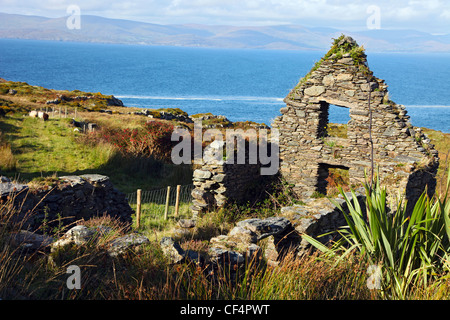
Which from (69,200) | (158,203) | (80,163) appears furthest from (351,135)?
(80,163)

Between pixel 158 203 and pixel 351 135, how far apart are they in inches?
251

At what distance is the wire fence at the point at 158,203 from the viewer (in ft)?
42.3

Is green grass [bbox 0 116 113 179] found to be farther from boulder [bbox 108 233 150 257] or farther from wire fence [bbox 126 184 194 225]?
boulder [bbox 108 233 150 257]

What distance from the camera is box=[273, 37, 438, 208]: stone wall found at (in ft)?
41.4

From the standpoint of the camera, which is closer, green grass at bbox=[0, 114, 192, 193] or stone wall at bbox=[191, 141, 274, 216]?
stone wall at bbox=[191, 141, 274, 216]

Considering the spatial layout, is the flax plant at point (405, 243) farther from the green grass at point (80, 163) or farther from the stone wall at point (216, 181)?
the green grass at point (80, 163)

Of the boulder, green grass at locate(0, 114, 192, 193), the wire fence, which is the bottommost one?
the wire fence

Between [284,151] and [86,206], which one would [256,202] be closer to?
[284,151]

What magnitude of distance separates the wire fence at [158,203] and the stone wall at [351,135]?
3437 millimetres

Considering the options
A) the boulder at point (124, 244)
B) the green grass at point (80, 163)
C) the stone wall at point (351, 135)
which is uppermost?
the stone wall at point (351, 135)

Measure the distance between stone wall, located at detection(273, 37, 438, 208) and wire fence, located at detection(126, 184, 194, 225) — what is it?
11.3 feet

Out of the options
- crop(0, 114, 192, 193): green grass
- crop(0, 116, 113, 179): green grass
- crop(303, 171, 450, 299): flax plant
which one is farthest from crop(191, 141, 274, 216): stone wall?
crop(0, 116, 113, 179): green grass

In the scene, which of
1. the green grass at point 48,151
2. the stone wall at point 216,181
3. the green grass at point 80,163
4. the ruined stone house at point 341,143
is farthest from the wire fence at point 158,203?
the green grass at point 48,151

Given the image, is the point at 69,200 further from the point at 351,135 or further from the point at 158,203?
the point at 351,135
